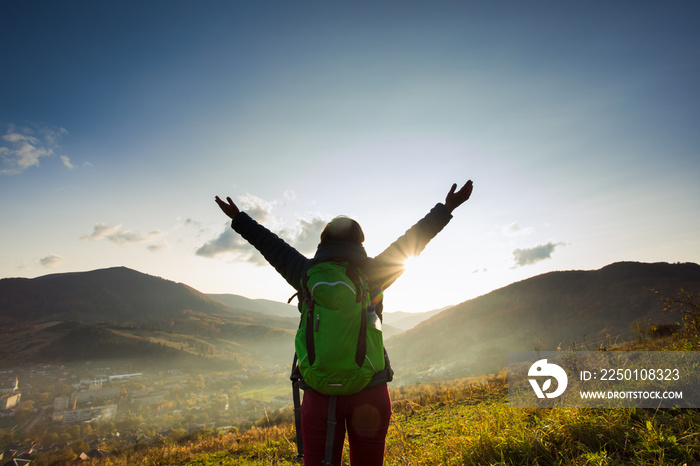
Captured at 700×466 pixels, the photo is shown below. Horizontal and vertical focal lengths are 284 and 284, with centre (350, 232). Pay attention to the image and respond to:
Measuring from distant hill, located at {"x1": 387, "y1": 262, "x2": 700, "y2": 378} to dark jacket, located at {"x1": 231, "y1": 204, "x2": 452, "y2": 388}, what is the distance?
30.0 metres

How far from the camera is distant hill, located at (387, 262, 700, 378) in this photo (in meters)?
32.1

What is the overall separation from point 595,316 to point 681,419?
41.0 m

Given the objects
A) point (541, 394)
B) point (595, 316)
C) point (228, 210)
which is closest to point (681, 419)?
point (541, 394)

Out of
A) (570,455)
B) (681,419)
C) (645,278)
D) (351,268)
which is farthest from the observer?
(645,278)

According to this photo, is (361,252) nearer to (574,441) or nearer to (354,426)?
(354,426)

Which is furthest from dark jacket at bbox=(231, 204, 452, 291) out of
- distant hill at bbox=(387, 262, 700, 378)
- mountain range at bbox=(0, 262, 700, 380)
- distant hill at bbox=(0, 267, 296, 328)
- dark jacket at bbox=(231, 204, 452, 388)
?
distant hill at bbox=(0, 267, 296, 328)

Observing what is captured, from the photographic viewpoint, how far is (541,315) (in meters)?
39.1

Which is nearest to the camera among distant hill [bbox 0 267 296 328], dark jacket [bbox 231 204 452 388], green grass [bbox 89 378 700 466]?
dark jacket [bbox 231 204 452 388]

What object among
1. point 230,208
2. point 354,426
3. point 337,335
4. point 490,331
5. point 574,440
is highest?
point 230,208

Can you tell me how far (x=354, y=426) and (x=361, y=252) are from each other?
1.21 metres

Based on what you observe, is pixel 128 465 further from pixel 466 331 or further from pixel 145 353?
pixel 145 353

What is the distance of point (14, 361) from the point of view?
102m

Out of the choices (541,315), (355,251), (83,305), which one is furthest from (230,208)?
(83,305)

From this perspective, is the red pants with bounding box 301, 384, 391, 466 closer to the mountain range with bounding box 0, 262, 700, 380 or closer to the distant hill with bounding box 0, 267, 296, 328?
the mountain range with bounding box 0, 262, 700, 380
